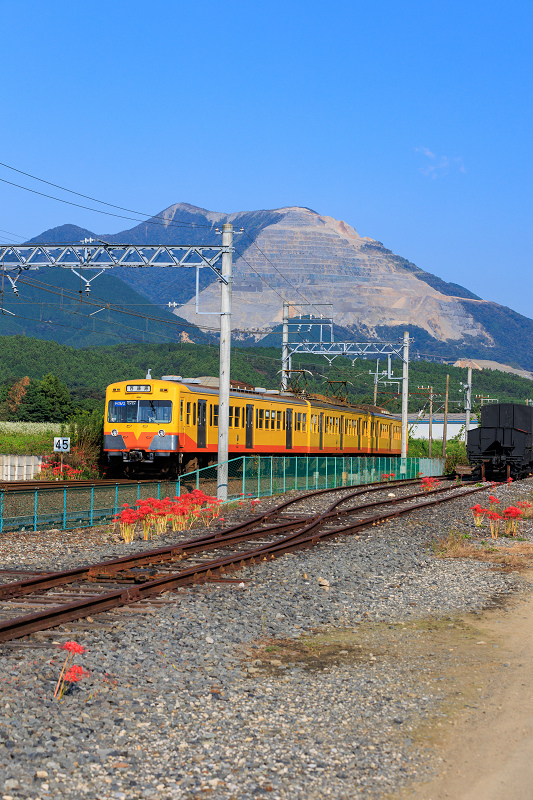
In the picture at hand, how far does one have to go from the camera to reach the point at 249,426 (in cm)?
3139

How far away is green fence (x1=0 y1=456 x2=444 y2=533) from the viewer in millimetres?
17922

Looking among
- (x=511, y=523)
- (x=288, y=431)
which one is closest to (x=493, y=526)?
(x=511, y=523)

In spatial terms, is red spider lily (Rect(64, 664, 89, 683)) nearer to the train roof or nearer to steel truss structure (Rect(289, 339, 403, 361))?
the train roof

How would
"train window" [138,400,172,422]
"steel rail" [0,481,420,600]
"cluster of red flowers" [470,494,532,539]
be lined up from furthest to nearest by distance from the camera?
1. "train window" [138,400,172,422]
2. "cluster of red flowers" [470,494,532,539]
3. "steel rail" [0,481,420,600]

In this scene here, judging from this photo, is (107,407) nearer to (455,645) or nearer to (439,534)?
(439,534)

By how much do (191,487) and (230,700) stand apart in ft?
63.4

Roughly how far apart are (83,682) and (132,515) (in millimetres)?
9603

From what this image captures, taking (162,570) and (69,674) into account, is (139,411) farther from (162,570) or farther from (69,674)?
(69,674)

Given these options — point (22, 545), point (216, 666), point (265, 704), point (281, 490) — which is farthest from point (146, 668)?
point (281, 490)

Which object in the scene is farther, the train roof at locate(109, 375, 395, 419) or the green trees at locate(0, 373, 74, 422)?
the green trees at locate(0, 373, 74, 422)

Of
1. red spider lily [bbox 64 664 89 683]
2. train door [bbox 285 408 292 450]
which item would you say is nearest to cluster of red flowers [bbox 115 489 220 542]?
red spider lily [bbox 64 664 89 683]

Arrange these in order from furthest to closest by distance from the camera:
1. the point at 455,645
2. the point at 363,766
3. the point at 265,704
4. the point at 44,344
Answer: the point at 44,344
the point at 455,645
the point at 265,704
the point at 363,766

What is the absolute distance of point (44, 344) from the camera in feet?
488

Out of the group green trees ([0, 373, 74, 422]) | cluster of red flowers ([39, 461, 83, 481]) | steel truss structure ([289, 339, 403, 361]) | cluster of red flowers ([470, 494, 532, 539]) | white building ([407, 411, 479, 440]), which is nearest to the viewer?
cluster of red flowers ([470, 494, 532, 539])
